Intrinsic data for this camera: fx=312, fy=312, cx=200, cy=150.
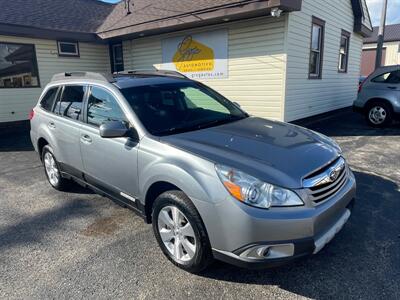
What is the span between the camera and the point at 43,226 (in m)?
3.77

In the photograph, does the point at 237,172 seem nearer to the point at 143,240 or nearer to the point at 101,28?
the point at 143,240

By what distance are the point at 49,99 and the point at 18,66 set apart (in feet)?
22.8

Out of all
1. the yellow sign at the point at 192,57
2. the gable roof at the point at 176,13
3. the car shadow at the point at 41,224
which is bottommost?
the car shadow at the point at 41,224

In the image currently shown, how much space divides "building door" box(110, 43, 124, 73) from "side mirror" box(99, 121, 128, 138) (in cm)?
1011

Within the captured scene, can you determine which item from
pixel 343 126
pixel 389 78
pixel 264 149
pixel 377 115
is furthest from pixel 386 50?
pixel 264 149

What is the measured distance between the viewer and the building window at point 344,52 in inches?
448

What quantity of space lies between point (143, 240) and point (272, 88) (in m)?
6.05

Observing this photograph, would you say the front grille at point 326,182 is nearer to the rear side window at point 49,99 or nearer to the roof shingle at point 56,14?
the rear side window at point 49,99

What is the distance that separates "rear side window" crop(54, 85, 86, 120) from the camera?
13.0ft

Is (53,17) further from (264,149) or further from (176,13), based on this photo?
(264,149)

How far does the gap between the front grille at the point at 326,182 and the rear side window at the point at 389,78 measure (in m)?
7.21

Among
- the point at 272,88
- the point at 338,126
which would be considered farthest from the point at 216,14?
the point at 338,126

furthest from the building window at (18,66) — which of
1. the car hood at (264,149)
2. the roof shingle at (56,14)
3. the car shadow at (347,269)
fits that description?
the car shadow at (347,269)

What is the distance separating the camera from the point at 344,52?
1166 cm
